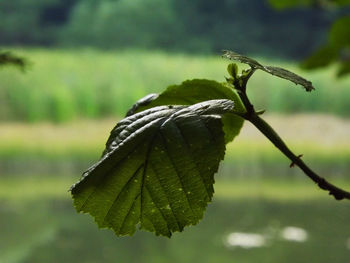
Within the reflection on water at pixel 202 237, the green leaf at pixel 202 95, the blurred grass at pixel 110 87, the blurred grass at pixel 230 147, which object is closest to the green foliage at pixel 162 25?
the blurred grass at pixel 110 87

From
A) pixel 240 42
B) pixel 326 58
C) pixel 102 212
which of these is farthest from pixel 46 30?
pixel 102 212

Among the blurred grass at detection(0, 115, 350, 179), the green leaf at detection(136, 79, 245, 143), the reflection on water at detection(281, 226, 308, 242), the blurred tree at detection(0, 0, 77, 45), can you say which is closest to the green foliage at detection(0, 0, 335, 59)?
the blurred tree at detection(0, 0, 77, 45)

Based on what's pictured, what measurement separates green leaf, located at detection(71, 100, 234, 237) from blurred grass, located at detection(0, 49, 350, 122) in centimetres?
268

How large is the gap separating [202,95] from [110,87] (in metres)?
3.01

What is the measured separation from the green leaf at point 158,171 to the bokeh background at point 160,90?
0.91 feet

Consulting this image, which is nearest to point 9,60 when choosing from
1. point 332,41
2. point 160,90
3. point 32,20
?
point 332,41

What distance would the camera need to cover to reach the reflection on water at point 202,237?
5.57 ft

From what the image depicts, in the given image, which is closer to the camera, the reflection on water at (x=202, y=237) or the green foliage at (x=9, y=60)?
the green foliage at (x=9, y=60)

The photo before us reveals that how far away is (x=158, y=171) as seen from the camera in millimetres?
204

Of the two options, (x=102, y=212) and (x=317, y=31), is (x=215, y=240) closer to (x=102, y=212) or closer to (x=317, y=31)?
(x=102, y=212)

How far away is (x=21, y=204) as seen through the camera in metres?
2.15

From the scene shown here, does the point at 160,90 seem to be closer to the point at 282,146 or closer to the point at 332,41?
the point at 332,41

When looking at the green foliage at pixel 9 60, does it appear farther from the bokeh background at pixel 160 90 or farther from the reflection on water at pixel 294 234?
the reflection on water at pixel 294 234

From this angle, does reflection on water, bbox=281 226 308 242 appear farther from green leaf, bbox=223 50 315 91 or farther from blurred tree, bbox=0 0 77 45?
blurred tree, bbox=0 0 77 45
